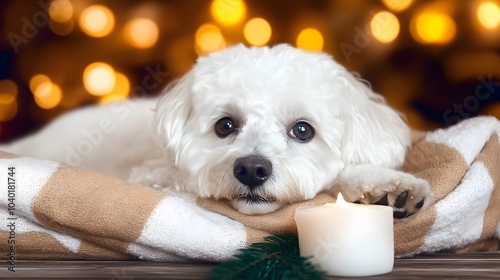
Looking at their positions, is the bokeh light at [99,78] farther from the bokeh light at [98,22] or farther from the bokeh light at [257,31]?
the bokeh light at [257,31]

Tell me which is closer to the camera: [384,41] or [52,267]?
[52,267]

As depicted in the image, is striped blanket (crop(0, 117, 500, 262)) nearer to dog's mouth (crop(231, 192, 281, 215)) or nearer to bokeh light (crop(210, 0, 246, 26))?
dog's mouth (crop(231, 192, 281, 215))

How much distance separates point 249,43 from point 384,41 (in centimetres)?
73

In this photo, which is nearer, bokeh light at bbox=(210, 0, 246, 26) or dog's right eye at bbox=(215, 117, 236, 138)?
dog's right eye at bbox=(215, 117, 236, 138)

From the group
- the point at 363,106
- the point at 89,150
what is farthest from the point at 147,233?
the point at 89,150

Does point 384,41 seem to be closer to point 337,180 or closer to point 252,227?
point 337,180

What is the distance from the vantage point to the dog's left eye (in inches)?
70.9

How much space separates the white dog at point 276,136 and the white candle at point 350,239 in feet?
0.73

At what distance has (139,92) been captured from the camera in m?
4.11

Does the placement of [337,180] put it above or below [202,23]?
below

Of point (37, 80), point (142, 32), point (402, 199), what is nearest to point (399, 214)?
point (402, 199)

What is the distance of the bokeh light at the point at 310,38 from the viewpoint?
3932mm

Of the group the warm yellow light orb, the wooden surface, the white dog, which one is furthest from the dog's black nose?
the warm yellow light orb

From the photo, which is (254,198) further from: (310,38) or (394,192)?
(310,38)
